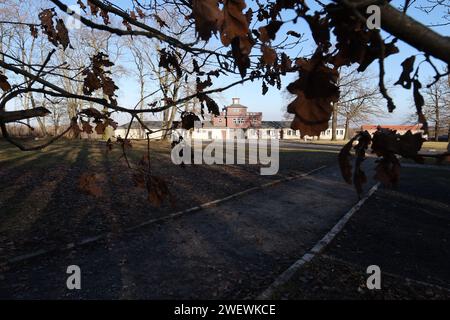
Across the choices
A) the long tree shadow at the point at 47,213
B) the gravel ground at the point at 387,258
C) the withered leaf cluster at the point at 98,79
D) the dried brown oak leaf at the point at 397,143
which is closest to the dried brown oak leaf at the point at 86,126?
the withered leaf cluster at the point at 98,79

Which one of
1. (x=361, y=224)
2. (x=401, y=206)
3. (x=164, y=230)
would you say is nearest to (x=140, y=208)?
(x=164, y=230)

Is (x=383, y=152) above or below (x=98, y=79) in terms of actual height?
below

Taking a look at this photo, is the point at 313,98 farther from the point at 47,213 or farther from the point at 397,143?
the point at 47,213

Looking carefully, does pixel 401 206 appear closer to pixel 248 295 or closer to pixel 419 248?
pixel 419 248

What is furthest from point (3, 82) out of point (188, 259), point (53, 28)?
point (188, 259)

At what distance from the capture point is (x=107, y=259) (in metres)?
5.70

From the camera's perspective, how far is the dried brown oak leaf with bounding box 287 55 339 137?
3.05ft

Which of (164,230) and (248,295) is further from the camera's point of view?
(164,230)

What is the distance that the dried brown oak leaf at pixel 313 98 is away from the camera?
928mm

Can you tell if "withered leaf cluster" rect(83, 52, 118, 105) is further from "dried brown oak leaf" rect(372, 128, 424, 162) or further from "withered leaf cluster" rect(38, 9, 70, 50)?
"dried brown oak leaf" rect(372, 128, 424, 162)

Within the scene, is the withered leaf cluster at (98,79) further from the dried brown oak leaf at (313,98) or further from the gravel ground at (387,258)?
the gravel ground at (387,258)

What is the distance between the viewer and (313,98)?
0.95 m

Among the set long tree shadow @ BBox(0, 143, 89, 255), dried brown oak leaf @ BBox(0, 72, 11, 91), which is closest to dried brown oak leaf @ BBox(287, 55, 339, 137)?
dried brown oak leaf @ BBox(0, 72, 11, 91)
